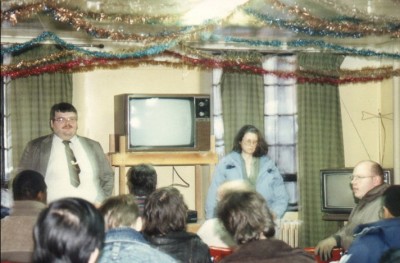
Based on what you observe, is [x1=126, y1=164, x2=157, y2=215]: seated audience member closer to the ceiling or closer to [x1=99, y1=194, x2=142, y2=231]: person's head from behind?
the ceiling

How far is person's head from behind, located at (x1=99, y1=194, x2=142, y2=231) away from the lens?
293 cm

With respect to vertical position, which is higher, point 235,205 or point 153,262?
point 235,205

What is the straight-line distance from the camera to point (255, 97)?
759 centimetres

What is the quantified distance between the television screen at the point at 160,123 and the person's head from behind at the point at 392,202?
3426 mm

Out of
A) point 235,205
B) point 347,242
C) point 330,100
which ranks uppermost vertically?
point 330,100

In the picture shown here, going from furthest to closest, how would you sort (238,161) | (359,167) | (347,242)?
(238,161) → (359,167) → (347,242)

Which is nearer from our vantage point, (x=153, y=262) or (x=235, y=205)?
(x=153, y=262)

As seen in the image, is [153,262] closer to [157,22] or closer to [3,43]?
[157,22]

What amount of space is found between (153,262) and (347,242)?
2070 millimetres

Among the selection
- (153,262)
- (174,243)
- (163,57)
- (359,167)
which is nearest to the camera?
(153,262)

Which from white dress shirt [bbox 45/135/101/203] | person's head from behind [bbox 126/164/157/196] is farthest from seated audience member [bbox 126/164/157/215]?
white dress shirt [bbox 45/135/101/203]

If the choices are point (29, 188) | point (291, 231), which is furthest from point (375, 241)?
point (291, 231)

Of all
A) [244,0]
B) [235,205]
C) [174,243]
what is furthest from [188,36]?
[235,205]

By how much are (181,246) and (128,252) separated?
758 mm
